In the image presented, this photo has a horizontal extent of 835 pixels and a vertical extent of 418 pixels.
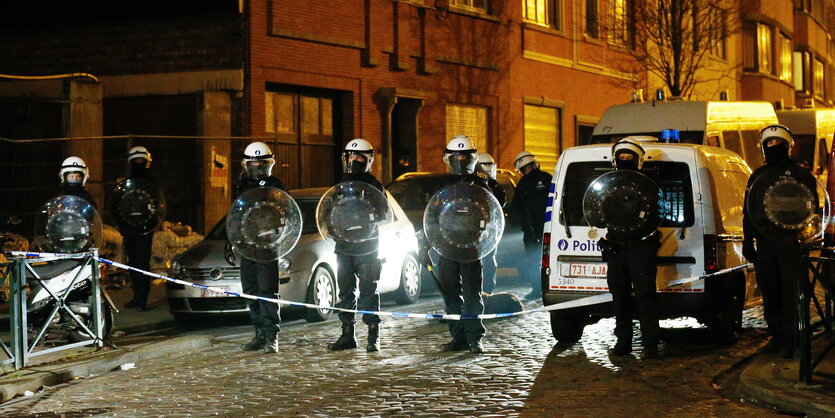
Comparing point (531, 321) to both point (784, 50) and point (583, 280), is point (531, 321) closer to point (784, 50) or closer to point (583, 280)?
point (583, 280)

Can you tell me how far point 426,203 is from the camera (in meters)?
17.5

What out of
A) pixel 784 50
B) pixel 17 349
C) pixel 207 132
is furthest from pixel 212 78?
pixel 784 50

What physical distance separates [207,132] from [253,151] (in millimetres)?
9236

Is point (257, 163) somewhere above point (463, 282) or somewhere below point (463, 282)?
above

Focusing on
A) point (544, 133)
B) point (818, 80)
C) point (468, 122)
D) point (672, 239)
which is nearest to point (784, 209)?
point (672, 239)

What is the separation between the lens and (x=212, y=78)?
20.9 m

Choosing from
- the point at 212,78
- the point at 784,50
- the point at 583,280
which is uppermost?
the point at 784,50

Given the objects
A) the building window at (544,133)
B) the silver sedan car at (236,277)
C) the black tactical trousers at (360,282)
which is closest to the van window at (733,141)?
the silver sedan car at (236,277)

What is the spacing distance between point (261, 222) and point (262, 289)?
64 cm

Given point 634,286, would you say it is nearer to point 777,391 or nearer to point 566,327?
point 566,327

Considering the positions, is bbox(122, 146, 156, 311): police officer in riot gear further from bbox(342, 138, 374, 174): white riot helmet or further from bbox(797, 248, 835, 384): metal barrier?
bbox(797, 248, 835, 384): metal barrier

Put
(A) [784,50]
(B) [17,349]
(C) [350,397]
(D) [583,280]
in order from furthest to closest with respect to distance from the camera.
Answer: (A) [784,50]
(D) [583,280]
(B) [17,349]
(C) [350,397]

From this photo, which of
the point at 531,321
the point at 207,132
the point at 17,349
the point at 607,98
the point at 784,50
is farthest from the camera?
the point at 784,50

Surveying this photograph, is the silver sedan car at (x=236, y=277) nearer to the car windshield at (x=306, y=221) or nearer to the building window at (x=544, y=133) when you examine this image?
the car windshield at (x=306, y=221)
